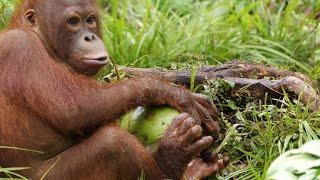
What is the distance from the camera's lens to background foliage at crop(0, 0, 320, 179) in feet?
16.6

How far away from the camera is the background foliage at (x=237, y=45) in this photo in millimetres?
5066

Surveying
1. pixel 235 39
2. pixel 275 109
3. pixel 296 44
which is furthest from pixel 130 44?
pixel 275 109

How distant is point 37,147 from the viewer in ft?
15.4

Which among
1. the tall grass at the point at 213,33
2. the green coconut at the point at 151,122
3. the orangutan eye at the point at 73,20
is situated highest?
the orangutan eye at the point at 73,20

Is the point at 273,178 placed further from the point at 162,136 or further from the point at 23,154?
the point at 23,154

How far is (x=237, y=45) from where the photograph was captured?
7133 mm

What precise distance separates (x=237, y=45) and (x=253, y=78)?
165cm

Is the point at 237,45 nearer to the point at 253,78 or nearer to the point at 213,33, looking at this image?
the point at 213,33

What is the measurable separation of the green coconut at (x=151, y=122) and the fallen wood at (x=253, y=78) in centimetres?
30

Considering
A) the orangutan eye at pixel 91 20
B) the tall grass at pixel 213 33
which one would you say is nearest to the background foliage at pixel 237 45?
the tall grass at pixel 213 33

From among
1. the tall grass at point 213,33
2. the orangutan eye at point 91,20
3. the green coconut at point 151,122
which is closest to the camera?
the green coconut at point 151,122

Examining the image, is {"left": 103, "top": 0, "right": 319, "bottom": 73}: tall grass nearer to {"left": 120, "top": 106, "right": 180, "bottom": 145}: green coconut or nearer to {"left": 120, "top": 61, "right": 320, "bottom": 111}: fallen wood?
{"left": 120, "top": 61, "right": 320, "bottom": 111}: fallen wood

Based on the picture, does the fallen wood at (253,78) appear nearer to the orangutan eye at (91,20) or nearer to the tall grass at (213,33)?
the orangutan eye at (91,20)

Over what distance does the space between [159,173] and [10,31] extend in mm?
1106
